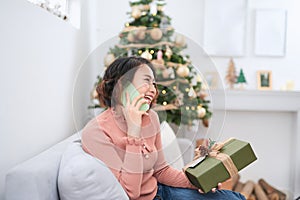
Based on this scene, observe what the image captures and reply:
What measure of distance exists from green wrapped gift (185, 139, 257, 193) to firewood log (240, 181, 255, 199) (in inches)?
Result: 76.5

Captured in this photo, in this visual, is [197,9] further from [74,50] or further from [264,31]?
[74,50]

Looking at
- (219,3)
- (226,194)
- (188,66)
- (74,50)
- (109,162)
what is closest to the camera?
(109,162)

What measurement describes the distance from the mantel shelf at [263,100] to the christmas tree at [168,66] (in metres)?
1.93

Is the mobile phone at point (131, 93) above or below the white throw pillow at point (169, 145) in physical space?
above

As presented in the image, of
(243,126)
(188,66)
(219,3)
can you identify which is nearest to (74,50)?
(188,66)

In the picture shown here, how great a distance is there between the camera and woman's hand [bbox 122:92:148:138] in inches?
42.5

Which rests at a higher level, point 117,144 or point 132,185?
point 117,144

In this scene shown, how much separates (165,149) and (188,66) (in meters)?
0.30

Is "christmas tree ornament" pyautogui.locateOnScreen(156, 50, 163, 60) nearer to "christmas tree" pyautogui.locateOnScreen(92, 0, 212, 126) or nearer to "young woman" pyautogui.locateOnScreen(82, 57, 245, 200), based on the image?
"christmas tree" pyautogui.locateOnScreen(92, 0, 212, 126)

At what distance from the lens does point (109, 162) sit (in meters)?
1.17

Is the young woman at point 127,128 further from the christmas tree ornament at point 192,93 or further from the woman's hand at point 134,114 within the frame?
the christmas tree ornament at point 192,93

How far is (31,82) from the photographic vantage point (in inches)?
61.2

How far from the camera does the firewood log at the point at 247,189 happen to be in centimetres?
314

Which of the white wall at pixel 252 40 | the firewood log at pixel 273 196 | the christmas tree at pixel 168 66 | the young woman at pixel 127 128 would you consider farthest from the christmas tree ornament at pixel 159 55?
the firewood log at pixel 273 196
